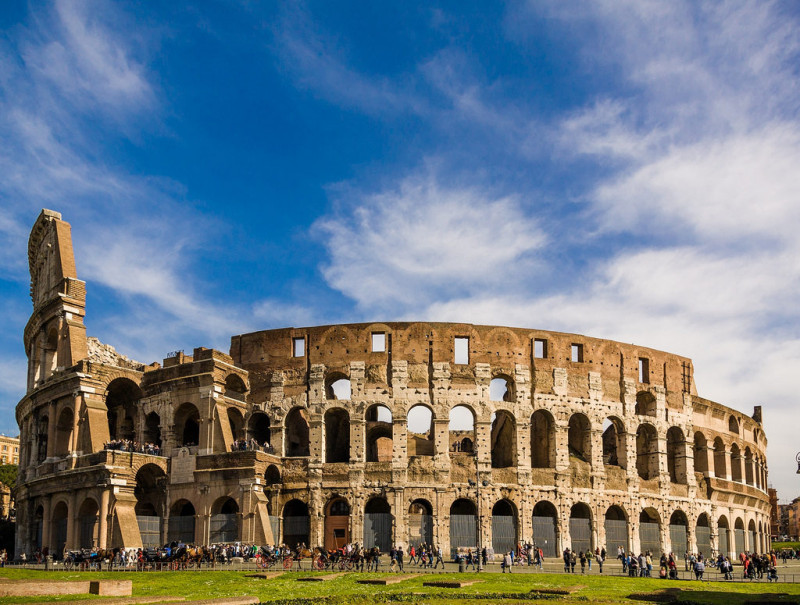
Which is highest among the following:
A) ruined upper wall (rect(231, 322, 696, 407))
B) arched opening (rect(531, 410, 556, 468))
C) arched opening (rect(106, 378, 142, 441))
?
ruined upper wall (rect(231, 322, 696, 407))

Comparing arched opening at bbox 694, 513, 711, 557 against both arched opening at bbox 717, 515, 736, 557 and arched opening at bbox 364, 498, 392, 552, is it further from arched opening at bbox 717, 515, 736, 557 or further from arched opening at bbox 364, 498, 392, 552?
arched opening at bbox 364, 498, 392, 552

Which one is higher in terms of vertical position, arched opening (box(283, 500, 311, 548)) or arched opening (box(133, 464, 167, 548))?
arched opening (box(133, 464, 167, 548))

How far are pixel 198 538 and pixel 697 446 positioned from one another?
31.4 meters

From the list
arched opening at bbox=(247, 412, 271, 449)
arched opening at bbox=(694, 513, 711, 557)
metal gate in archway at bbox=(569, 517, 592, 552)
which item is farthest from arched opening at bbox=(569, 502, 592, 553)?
arched opening at bbox=(247, 412, 271, 449)

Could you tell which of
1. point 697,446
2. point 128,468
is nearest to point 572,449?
point 697,446

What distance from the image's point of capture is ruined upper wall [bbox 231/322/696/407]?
4547 cm

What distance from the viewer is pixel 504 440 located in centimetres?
4844

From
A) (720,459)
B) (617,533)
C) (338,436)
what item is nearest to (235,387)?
(338,436)

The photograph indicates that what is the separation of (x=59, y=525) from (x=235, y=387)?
11.2 m

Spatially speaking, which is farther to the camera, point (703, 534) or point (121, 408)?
point (703, 534)

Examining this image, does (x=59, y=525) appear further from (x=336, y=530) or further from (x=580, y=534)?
(x=580, y=534)

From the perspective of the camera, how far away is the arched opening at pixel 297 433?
1829 inches

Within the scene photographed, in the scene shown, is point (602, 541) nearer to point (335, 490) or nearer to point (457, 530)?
point (457, 530)

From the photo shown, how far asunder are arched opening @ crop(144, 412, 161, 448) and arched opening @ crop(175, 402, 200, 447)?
1459 millimetres
